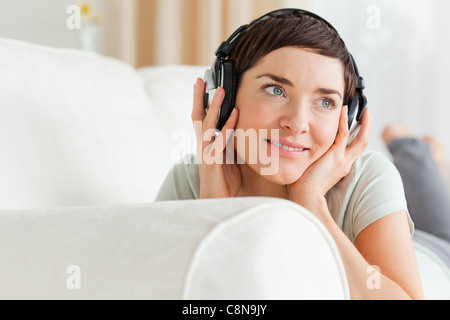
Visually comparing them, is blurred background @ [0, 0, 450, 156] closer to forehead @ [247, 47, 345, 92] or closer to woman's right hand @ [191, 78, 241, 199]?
woman's right hand @ [191, 78, 241, 199]

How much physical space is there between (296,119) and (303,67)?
0.29ft

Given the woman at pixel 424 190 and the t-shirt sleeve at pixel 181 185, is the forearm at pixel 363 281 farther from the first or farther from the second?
the woman at pixel 424 190

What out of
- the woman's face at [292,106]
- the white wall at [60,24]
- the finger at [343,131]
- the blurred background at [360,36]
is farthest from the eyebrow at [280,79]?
the white wall at [60,24]

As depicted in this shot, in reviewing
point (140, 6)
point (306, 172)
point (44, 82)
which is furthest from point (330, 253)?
point (140, 6)

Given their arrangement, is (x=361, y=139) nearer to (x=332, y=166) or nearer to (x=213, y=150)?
(x=332, y=166)

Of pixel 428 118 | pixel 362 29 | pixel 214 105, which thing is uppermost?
pixel 362 29

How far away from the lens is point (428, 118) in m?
2.68

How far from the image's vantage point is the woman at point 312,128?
0.93 metres

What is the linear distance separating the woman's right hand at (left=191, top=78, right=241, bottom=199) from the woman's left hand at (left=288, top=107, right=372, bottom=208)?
0.47 ft

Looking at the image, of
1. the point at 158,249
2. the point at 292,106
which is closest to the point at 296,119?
the point at 292,106

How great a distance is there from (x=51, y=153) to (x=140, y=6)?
6.31ft

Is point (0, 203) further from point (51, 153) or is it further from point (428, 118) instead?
point (428, 118)

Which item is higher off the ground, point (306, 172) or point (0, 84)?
point (0, 84)
